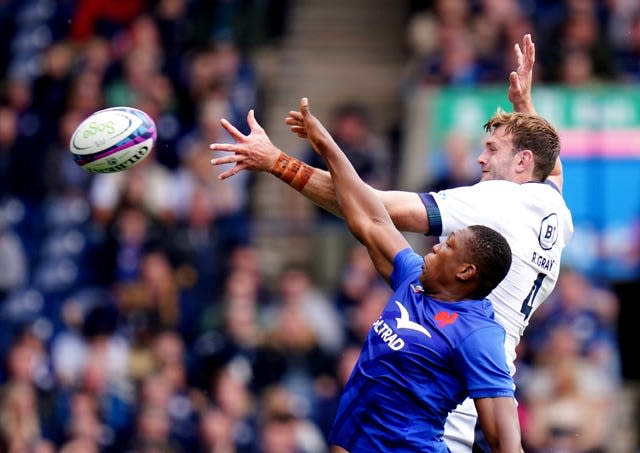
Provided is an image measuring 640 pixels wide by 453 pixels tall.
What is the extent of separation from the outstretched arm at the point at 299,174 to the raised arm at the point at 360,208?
0.29 ft

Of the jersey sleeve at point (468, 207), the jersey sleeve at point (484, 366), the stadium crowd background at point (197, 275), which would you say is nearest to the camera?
the jersey sleeve at point (484, 366)

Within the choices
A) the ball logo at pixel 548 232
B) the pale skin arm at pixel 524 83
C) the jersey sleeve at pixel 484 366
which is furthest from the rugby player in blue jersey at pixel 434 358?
the pale skin arm at pixel 524 83

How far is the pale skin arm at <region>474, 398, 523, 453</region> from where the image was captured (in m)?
6.70

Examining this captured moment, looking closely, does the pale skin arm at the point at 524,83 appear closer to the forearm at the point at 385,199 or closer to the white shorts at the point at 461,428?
the forearm at the point at 385,199

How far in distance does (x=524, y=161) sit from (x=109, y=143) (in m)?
2.39

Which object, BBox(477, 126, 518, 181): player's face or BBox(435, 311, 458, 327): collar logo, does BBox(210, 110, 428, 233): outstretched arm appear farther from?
BBox(435, 311, 458, 327): collar logo

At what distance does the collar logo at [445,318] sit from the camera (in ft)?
22.9

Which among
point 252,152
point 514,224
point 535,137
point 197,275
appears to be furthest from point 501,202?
point 197,275

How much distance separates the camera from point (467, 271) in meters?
7.01

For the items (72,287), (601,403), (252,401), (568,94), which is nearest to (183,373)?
(252,401)

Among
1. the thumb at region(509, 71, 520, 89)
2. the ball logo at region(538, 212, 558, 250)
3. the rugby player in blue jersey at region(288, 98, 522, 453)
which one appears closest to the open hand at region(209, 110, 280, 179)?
the rugby player in blue jersey at region(288, 98, 522, 453)

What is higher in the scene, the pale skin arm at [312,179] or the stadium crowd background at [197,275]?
the pale skin arm at [312,179]

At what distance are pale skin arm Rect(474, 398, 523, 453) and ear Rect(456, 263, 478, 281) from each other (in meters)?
0.58

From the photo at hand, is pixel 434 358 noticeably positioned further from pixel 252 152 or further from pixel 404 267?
pixel 252 152
